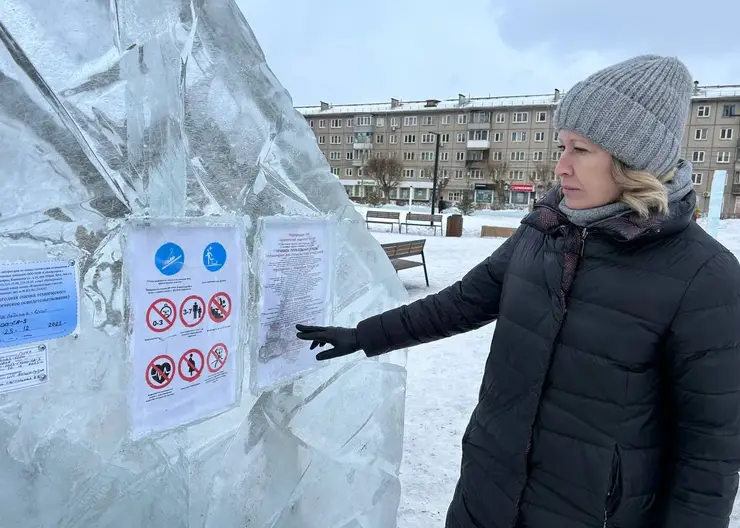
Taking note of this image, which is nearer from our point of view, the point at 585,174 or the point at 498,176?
the point at 585,174

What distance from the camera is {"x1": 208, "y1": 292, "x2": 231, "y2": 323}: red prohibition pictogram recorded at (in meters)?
1.69

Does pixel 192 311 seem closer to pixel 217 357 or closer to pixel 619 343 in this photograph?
pixel 217 357

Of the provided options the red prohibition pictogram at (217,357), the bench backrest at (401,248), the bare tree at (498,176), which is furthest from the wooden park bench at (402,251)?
the bare tree at (498,176)

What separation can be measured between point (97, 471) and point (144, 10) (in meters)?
1.33

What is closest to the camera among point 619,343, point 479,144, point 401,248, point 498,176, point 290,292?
point 619,343

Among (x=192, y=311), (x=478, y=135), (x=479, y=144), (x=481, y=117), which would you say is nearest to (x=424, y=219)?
(x=192, y=311)

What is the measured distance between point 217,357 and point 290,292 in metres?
0.38

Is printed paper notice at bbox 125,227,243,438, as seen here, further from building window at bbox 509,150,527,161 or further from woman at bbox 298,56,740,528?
building window at bbox 509,150,527,161

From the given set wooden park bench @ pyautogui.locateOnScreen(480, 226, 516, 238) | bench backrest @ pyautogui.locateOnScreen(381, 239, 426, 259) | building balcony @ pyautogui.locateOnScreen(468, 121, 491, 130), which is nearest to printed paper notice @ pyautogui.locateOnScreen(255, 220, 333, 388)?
bench backrest @ pyautogui.locateOnScreen(381, 239, 426, 259)

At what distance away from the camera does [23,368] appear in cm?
130

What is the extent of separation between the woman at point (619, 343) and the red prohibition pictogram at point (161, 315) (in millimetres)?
1035

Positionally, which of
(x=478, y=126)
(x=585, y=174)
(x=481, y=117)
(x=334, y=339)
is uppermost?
(x=481, y=117)

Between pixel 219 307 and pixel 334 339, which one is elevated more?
pixel 219 307

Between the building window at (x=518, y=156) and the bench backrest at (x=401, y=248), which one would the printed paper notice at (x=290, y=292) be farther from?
the building window at (x=518, y=156)
